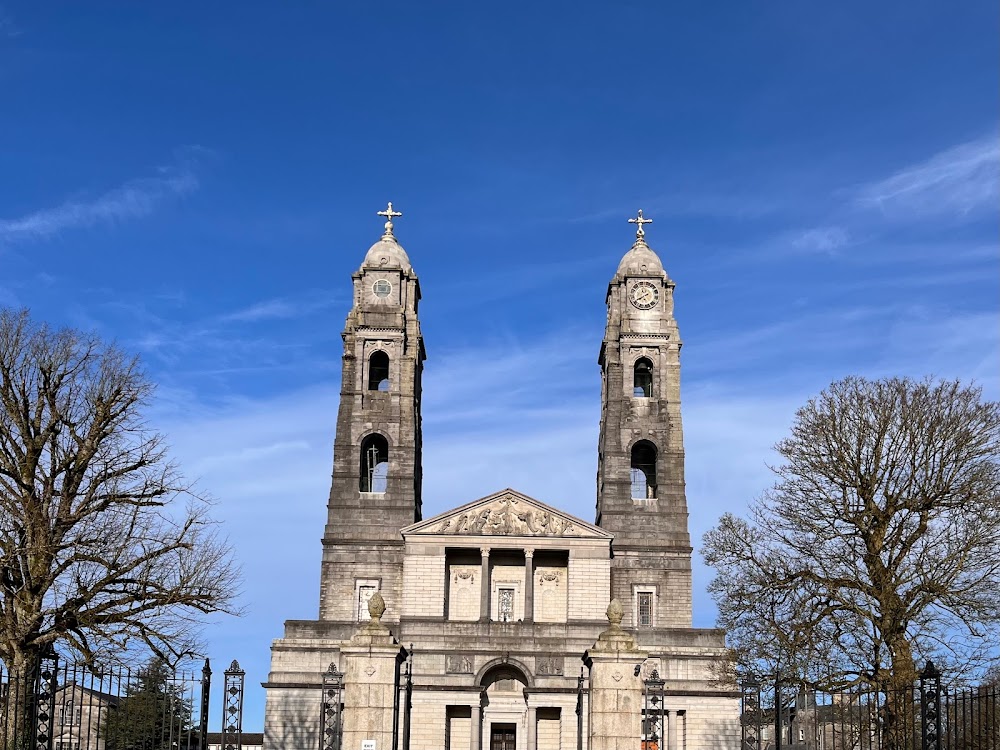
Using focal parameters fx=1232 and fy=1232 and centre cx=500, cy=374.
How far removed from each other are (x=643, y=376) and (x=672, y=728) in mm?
18404

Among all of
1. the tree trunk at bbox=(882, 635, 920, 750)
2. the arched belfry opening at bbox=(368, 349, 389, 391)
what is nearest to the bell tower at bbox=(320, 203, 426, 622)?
the arched belfry opening at bbox=(368, 349, 389, 391)

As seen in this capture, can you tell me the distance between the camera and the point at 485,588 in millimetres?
58906

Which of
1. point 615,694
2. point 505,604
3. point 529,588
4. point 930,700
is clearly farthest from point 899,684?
point 505,604

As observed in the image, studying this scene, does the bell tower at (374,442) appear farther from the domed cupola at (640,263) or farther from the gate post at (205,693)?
the gate post at (205,693)

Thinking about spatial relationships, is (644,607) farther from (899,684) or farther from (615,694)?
(615,694)

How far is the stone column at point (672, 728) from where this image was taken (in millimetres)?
53875

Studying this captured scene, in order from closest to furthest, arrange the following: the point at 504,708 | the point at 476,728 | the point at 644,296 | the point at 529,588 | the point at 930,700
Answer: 1. the point at 930,700
2. the point at 476,728
3. the point at 504,708
4. the point at 529,588
5. the point at 644,296

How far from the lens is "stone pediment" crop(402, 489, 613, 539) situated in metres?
59.4

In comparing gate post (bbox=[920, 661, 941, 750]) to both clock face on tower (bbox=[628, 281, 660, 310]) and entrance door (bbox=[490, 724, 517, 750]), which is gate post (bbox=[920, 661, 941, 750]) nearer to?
entrance door (bbox=[490, 724, 517, 750])

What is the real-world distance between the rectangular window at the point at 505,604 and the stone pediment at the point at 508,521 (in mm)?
3087

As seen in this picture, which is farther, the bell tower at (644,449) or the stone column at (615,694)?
the bell tower at (644,449)

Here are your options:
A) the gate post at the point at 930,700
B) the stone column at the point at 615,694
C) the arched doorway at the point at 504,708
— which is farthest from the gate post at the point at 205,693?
the arched doorway at the point at 504,708

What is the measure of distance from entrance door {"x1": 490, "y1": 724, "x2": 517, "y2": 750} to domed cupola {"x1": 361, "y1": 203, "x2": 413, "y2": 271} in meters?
23.8

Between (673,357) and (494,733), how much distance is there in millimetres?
20536
